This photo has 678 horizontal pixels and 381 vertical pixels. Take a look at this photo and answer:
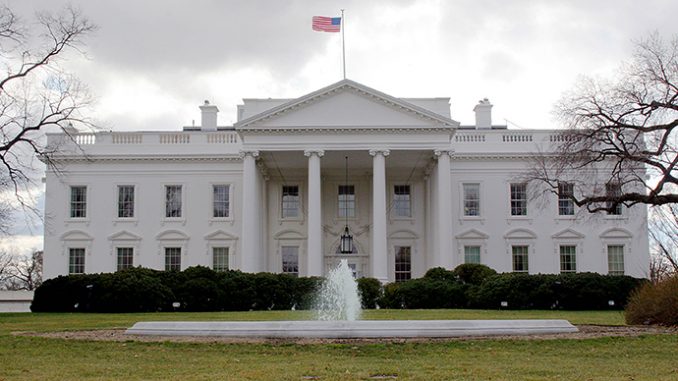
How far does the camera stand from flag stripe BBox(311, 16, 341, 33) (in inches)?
1617

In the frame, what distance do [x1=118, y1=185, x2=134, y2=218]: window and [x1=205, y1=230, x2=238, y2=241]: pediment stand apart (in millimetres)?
4454

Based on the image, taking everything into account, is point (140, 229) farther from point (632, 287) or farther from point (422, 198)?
point (632, 287)

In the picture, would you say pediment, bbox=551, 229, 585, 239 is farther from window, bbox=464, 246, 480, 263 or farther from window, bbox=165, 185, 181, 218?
window, bbox=165, 185, 181, 218

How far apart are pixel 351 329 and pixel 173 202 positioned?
3158cm

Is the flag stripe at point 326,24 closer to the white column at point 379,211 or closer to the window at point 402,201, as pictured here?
the white column at point 379,211

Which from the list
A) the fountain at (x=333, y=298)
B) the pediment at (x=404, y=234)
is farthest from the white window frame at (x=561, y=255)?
the fountain at (x=333, y=298)

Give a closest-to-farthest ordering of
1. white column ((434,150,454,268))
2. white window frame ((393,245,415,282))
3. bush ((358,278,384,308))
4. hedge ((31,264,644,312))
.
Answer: hedge ((31,264,644,312)) → bush ((358,278,384,308)) → white column ((434,150,454,268)) → white window frame ((393,245,415,282))

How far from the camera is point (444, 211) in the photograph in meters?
41.4

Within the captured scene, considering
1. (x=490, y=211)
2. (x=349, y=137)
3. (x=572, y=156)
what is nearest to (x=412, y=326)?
(x=572, y=156)

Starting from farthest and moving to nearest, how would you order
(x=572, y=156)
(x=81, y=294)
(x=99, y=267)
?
(x=99, y=267) → (x=81, y=294) → (x=572, y=156)

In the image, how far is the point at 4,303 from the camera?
Result: 1762 inches

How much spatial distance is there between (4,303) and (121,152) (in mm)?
10140

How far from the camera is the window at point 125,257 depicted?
46.0 m

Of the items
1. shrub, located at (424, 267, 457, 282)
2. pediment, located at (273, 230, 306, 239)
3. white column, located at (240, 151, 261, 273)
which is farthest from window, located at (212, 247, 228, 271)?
shrub, located at (424, 267, 457, 282)
